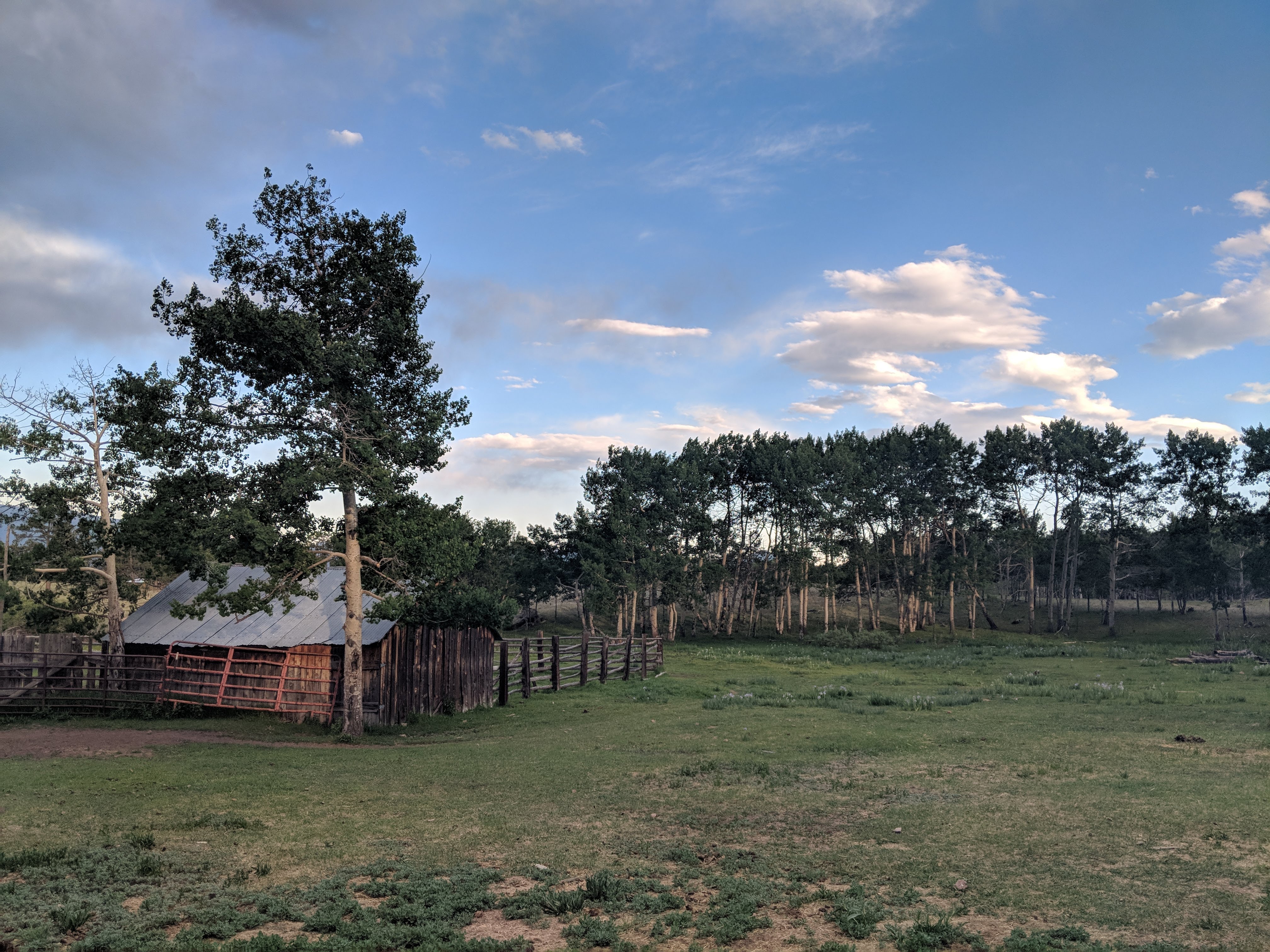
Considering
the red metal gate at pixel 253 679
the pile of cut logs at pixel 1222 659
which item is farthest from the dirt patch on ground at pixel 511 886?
the pile of cut logs at pixel 1222 659

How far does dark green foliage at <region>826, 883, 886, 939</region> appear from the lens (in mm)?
6531

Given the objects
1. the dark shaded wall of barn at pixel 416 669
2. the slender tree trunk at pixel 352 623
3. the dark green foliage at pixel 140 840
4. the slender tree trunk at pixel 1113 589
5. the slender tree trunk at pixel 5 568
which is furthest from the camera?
the slender tree trunk at pixel 1113 589

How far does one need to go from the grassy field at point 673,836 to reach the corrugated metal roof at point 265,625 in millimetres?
2434

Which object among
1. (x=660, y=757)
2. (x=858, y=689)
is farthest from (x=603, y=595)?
(x=660, y=757)

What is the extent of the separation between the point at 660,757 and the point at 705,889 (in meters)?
7.24

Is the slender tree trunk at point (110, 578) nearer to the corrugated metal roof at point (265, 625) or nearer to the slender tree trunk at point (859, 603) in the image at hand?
the corrugated metal roof at point (265, 625)

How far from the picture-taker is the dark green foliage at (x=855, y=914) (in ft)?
21.4

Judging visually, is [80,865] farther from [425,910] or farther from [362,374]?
[362,374]

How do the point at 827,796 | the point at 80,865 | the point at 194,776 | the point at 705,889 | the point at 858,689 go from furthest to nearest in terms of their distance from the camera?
the point at 858,689, the point at 194,776, the point at 827,796, the point at 80,865, the point at 705,889

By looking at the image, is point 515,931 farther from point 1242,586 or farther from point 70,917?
point 1242,586

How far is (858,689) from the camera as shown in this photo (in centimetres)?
2609

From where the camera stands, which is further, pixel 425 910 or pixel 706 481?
pixel 706 481

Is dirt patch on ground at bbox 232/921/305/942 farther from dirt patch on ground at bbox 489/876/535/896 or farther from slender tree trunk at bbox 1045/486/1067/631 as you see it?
slender tree trunk at bbox 1045/486/1067/631

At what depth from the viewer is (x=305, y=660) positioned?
20.8m
